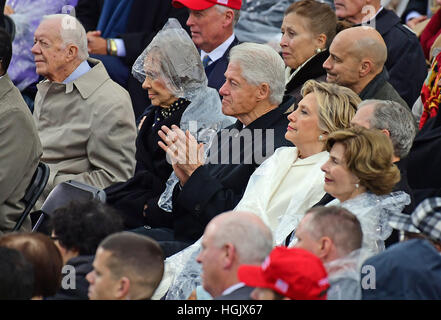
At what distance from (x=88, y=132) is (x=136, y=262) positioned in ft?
8.79

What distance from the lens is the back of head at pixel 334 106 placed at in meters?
5.55

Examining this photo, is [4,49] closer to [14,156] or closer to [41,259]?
[14,156]

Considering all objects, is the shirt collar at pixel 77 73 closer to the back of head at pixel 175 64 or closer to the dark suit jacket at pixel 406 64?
the back of head at pixel 175 64

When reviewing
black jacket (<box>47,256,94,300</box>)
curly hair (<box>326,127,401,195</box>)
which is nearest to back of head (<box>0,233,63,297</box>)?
black jacket (<box>47,256,94,300</box>)

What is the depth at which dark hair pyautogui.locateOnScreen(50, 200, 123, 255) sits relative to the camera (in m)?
4.94

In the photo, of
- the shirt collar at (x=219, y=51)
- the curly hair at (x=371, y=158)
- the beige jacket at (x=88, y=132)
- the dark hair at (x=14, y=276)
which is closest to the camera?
the dark hair at (x=14, y=276)

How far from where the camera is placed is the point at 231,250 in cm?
430

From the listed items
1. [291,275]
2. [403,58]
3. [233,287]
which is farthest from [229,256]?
[403,58]

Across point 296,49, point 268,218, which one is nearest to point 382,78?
point 296,49

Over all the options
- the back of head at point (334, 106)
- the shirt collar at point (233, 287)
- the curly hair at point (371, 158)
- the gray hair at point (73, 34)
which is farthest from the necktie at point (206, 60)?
the shirt collar at point (233, 287)

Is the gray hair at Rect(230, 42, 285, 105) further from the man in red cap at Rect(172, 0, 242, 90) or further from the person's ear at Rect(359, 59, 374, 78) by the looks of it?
the man in red cap at Rect(172, 0, 242, 90)

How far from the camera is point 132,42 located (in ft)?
26.8

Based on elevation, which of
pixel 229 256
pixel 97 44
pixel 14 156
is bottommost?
pixel 97 44
